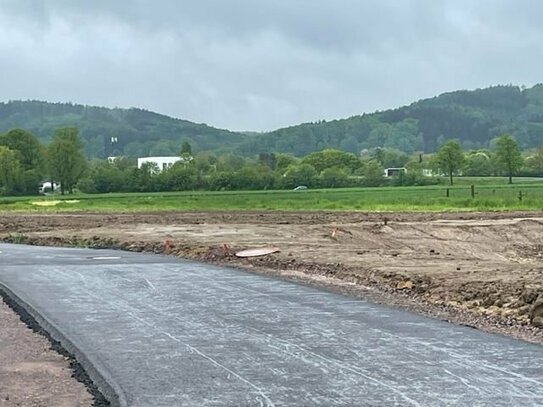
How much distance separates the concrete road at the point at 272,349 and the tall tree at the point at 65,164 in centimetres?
8097

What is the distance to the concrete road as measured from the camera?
7.82 m

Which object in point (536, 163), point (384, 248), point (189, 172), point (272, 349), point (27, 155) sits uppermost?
point (27, 155)

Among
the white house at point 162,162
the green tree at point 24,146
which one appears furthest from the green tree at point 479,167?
the green tree at point 24,146

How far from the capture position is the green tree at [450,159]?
103562mm

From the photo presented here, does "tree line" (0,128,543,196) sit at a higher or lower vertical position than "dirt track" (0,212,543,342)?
higher

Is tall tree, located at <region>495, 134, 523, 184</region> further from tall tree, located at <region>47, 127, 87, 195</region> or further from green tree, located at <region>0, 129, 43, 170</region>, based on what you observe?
green tree, located at <region>0, 129, 43, 170</region>

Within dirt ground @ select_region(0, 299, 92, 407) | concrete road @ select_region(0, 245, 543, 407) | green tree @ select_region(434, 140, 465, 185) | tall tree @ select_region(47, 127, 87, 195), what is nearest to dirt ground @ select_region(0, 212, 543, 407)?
dirt ground @ select_region(0, 299, 92, 407)

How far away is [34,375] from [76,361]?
79 centimetres

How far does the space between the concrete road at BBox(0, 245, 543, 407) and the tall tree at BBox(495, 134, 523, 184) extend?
85.2 m

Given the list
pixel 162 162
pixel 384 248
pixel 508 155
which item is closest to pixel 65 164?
pixel 162 162

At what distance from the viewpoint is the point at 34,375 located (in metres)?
8.79

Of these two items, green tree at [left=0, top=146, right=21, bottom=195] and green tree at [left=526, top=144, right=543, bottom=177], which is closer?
green tree at [left=0, top=146, right=21, bottom=195]

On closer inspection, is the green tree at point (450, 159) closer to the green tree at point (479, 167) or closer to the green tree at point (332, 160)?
the green tree at point (479, 167)

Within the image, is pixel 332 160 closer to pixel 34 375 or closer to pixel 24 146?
pixel 24 146
